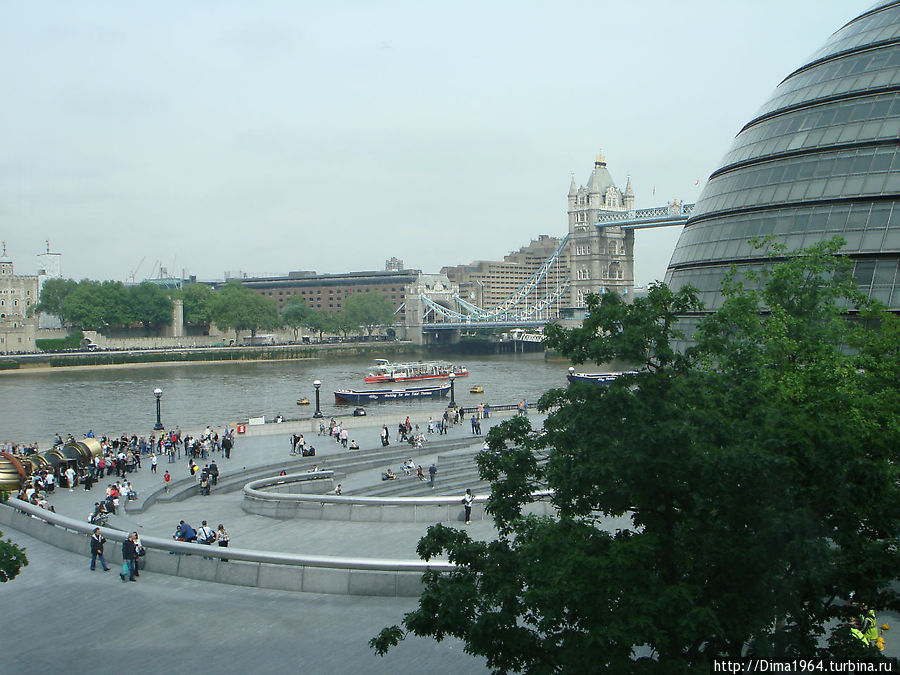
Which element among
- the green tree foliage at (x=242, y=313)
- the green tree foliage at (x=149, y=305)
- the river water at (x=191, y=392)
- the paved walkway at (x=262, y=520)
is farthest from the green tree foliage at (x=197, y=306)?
the paved walkway at (x=262, y=520)

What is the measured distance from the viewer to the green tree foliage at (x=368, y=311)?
155750 mm

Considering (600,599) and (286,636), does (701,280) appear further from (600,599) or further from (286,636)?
(600,599)

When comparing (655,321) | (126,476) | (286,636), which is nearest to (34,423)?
(126,476)

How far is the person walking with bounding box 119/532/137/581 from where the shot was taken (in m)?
14.3

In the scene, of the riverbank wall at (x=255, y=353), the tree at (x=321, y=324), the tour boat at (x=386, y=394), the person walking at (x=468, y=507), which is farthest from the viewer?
the tree at (x=321, y=324)

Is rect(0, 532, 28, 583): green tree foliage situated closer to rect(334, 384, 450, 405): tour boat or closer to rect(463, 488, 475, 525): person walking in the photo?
rect(463, 488, 475, 525): person walking

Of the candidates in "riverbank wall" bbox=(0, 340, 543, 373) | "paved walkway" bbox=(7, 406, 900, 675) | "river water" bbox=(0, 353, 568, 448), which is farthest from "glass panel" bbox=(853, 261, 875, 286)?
"riverbank wall" bbox=(0, 340, 543, 373)

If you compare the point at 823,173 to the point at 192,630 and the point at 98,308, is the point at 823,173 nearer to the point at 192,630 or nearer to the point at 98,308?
the point at 192,630

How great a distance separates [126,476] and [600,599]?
79.0ft

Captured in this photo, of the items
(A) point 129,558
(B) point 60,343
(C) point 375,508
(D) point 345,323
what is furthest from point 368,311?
(A) point 129,558

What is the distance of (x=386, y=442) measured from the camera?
105 ft

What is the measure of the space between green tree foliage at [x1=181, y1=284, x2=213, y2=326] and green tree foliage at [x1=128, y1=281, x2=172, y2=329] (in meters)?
5.16

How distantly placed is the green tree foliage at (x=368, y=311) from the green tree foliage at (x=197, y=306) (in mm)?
25359

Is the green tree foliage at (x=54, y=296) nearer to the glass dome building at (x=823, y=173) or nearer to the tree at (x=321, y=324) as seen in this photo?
the tree at (x=321, y=324)
